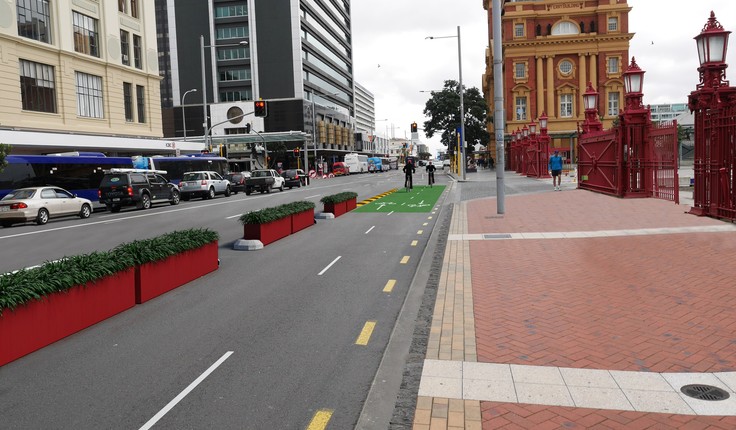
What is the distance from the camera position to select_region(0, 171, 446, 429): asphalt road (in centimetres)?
509

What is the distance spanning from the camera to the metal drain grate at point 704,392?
16.2 feet

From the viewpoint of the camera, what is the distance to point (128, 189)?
96.9 ft

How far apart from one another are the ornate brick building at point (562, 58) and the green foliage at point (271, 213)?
217 feet

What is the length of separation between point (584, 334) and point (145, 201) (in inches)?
1104

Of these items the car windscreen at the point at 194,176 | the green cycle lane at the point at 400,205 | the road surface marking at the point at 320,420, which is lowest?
the road surface marking at the point at 320,420

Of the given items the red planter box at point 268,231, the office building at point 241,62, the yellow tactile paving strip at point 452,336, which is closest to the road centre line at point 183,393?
the yellow tactile paving strip at point 452,336

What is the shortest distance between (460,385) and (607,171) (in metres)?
19.8

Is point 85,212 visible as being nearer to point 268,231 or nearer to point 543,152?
point 268,231

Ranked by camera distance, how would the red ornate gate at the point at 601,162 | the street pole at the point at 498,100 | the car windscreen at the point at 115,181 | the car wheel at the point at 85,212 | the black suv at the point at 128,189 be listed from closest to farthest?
the street pole at the point at 498,100 → the red ornate gate at the point at 601,162 → the car wheel at the point at 85,212 → the black suv at the point at 128,189 → the car windscreen at the point at 115,181

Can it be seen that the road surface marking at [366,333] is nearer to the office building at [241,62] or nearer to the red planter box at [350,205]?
the red planter box at [350,205]

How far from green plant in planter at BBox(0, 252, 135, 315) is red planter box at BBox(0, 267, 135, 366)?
9cm

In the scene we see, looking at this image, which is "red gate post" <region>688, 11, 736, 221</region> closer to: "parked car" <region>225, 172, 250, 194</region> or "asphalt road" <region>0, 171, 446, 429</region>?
"asphalt road" <region>0, 171, 446, 429</region>

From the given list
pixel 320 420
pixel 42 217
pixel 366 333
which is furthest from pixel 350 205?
pixel 320 420

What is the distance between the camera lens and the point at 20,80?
36156 millimetres
